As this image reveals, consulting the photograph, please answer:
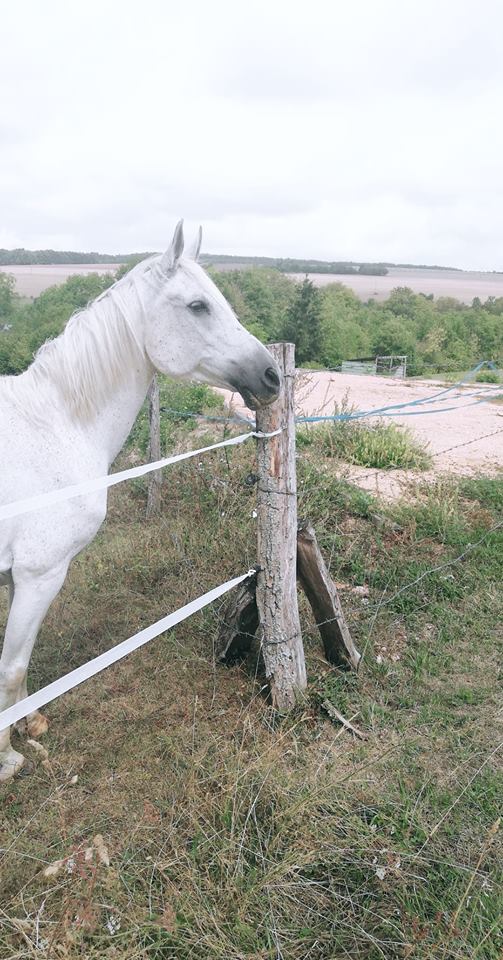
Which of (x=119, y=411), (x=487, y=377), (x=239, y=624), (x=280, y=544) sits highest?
(x=119, y=411)

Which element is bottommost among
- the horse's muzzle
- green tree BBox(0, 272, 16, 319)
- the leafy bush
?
the leafy bush

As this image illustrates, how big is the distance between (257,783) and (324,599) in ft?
3.52

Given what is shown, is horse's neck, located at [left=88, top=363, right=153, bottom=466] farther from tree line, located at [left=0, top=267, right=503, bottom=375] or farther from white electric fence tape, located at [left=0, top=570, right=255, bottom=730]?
tree line, located at [left=0, top=267, right=503, bottom=375]

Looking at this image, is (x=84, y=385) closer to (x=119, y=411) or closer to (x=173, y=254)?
(x=119, y=411)

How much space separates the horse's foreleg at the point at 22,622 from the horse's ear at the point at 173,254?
126 cm

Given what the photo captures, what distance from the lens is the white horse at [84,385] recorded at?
2287mm

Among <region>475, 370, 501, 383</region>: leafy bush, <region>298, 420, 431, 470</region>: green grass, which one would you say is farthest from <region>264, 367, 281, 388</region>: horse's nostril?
<region>475, 370, 501, 383</region>: leafy bush

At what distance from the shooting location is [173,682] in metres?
3.11

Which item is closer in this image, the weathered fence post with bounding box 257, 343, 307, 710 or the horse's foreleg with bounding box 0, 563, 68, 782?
the horse's foreleg with bounding box 0, 563, 68, 782

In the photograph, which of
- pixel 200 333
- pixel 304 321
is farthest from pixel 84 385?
pixel 304 321

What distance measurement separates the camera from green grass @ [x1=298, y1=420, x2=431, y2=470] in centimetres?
674

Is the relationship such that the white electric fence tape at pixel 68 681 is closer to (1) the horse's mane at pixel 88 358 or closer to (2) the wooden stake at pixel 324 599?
(2) the wooden stake at pixel 324 599

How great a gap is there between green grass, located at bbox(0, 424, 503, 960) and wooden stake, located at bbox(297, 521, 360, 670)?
4.6 inches

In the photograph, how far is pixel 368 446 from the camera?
693cm
